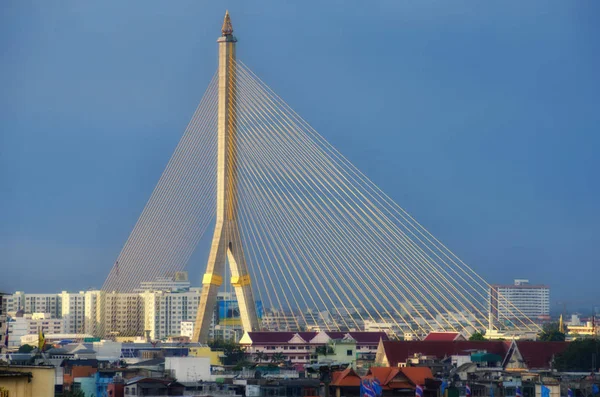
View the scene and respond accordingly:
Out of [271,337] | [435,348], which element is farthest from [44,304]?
[435,348]

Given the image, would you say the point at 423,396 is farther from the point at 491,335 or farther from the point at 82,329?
the point at 82,329

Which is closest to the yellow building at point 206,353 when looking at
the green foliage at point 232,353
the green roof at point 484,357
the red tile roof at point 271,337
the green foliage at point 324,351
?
the green foliage at point 232,353

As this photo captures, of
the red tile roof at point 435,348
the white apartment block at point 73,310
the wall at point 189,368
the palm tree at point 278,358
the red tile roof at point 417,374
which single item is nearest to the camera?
the red tile roof at point 417,374

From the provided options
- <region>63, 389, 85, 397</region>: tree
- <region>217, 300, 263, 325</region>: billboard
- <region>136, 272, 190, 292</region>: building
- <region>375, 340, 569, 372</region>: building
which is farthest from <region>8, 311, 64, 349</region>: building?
<region>63, 389, 85, 397</region>: tree

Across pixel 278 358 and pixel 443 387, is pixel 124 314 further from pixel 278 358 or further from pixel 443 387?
pixel 443 387

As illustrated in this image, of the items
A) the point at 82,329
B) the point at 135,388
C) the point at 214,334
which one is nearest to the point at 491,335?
the point at 214,334

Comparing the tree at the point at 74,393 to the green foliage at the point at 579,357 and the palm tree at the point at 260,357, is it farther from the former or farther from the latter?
the green foliage at the point at 579,357
